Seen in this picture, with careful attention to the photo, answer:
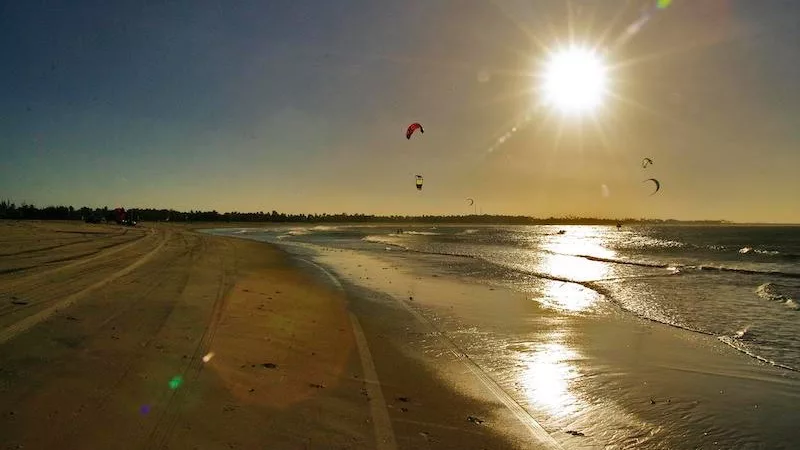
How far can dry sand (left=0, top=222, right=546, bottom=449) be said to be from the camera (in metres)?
4.93

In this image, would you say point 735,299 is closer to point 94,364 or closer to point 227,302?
point 227,302

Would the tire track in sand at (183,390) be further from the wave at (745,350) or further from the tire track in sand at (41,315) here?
the wave at (745,350)

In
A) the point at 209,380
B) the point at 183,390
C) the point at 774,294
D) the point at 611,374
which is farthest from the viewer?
the point at 774,294

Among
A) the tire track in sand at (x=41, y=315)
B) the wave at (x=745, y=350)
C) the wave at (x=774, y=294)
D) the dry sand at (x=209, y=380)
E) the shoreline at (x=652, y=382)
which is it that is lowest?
the wave at (x=745, y=350)

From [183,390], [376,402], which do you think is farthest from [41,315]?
[376,402]

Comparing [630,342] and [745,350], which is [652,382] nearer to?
[630,342]

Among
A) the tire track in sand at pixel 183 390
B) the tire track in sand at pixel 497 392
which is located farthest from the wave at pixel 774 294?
the tire track in sand at pixel 183 390

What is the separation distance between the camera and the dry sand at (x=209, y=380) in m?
4.93

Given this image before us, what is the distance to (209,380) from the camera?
638 centimetres

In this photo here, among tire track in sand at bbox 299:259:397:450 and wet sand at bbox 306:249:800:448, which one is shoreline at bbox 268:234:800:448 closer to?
wet sand at bbox 306:249:800:448

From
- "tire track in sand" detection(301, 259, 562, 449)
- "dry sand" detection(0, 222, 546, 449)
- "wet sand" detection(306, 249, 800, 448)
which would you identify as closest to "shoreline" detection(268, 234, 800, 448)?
"wet sand" detection(306, 249, 800, 448)

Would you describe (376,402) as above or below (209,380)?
below

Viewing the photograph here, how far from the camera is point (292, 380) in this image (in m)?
6.82

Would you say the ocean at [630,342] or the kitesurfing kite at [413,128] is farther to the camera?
the kitesurfing kite at [413,128]
